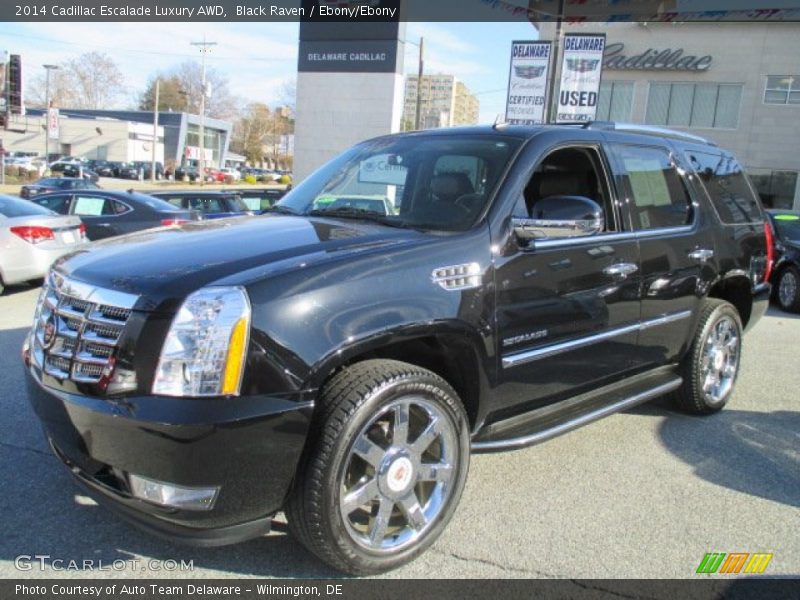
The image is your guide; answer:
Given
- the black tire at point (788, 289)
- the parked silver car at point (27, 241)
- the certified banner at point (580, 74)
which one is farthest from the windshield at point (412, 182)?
the certified banner at point (580, 74)

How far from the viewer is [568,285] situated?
3.57m

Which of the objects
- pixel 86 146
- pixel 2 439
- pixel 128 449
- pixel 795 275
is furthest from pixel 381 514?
pixel 86 146

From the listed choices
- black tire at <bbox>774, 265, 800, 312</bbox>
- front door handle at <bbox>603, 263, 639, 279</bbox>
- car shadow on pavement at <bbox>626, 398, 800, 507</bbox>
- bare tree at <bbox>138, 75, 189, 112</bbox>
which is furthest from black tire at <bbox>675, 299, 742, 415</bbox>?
bare tree at <bbox>138, 75, 189, 112</bbox>

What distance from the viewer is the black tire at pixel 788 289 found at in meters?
10.3

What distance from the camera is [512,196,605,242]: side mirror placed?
3.30 meters

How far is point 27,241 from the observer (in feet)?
29.7

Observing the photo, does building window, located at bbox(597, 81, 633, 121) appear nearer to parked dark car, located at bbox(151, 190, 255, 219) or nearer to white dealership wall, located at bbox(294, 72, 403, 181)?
white dealership wall, located at bbox(294, 72, 403, 181)

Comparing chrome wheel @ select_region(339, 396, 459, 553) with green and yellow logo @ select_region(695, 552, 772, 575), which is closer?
chrome wheel @ select_region(339, 396, 459, 553)

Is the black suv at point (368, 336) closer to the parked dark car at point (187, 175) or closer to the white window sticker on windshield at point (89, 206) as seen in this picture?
the white window sticker on windshield at point (89, 206)

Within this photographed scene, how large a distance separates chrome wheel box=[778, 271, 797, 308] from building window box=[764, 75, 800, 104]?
79.2 ft

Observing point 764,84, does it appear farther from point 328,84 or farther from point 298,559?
point 298,559

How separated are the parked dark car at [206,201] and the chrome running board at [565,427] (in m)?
9.89

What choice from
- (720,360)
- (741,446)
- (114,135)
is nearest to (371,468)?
(741,446)

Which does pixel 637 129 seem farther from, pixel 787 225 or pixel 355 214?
pixel 787 225
